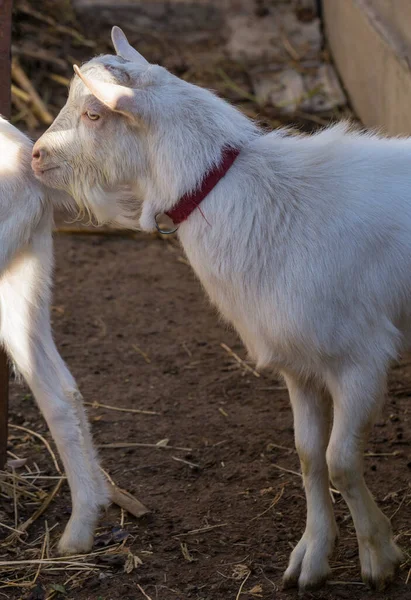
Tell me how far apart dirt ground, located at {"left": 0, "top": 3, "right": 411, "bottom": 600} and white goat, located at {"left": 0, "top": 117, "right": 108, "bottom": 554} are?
0.17 metres

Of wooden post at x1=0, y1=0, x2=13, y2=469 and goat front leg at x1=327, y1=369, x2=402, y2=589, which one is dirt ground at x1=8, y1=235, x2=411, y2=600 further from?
wooden post at x1=0, y1=0, x2=13, y2=469

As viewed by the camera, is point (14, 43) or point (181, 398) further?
point (14, 43)

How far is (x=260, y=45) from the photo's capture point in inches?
333

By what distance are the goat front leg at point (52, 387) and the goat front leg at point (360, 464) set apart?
0.98 metres

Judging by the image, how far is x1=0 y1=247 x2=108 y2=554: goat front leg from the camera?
3418mm

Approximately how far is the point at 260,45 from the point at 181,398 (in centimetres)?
479

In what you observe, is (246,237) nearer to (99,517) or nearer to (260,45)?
(99,517)

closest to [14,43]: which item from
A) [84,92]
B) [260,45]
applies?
[260,45]

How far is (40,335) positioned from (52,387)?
0.20m

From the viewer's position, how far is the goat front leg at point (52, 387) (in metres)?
3.42

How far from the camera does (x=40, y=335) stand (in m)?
3.51

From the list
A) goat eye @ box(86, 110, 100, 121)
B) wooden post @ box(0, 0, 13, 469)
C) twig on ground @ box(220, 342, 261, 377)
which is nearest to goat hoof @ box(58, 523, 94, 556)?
wooden post @ box(0, 0, 13, 469)

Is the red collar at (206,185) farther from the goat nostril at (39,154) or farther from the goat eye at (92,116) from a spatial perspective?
the goat nostril at (39,154)

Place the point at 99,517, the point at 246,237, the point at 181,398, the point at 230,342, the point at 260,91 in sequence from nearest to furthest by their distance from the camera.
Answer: the point at 246,237 < the point at 99,517 < the point at 181,398 < the point at 230,342 < the point at 260,91
